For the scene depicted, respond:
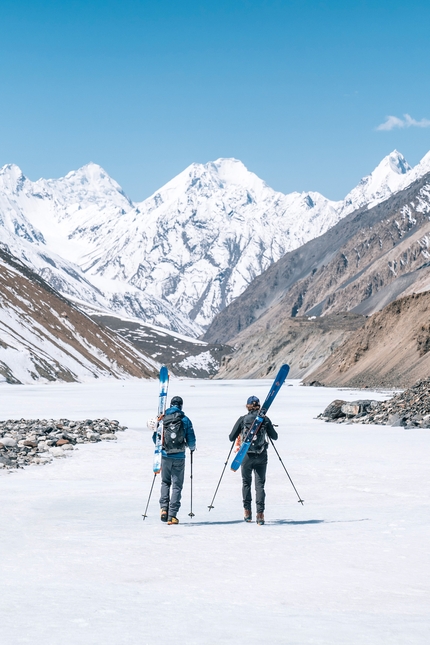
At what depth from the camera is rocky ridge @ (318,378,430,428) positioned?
36344mm

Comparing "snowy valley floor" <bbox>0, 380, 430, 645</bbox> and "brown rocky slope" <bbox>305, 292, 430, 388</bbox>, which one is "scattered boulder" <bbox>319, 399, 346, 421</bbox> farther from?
"brown rocky slope" <bbox>305, 292, 430, 388</bbox>

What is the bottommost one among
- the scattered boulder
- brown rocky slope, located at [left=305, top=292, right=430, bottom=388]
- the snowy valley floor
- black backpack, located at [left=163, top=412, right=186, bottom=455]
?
the snowy valley floor

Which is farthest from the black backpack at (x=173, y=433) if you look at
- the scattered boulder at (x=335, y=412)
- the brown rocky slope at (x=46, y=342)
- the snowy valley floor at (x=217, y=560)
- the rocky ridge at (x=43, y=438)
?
the brown rocky slope at (x=46, y=342)

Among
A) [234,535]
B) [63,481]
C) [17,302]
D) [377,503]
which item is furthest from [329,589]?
[17,302]

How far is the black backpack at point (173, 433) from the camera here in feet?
48.3

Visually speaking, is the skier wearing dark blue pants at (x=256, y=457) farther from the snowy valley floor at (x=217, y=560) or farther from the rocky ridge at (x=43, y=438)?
the rocky ridge at (x=43, y=438)

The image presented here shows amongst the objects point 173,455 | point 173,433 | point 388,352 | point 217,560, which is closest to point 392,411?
point 173,455

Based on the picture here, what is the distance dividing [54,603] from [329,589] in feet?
11.1

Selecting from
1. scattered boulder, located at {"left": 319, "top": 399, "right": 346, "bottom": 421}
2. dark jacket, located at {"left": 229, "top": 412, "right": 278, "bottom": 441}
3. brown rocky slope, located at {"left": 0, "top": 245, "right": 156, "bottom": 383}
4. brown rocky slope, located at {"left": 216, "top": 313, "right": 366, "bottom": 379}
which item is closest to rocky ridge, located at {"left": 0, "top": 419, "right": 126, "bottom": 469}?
dark jacket, located at {"left": 229, "top": 412, "right": 278, "bottom": 441}

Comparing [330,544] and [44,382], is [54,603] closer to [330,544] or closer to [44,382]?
[330,544]

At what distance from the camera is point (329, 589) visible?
401 inches

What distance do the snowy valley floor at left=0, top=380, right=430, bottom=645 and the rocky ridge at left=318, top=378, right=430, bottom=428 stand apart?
13.4 m

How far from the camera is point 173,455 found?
1489 centimetres

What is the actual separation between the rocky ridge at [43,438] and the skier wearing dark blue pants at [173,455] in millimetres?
8636
